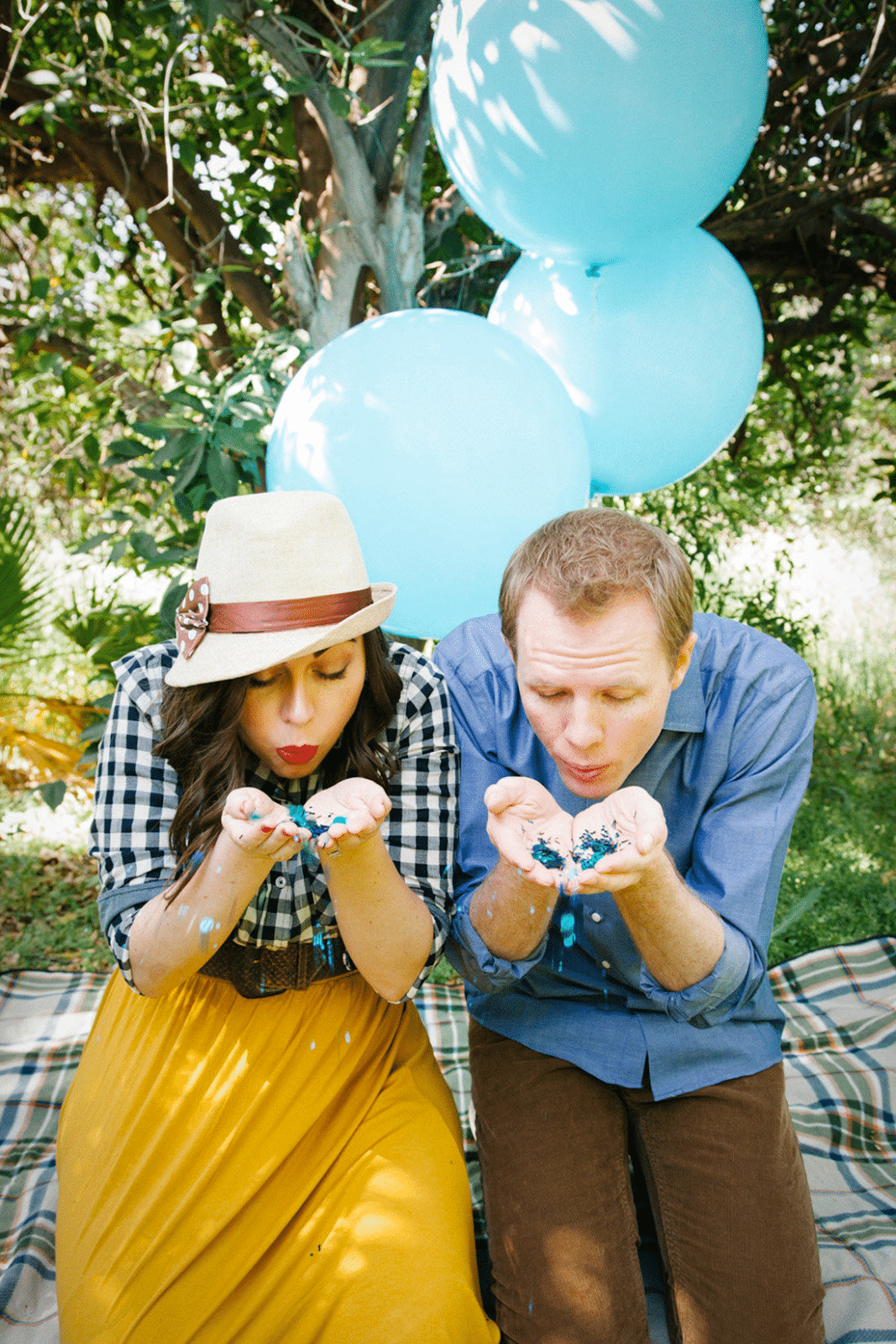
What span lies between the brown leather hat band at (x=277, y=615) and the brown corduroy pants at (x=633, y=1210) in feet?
3.36

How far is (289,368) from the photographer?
11.4 feet

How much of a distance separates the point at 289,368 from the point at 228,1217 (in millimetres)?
2683

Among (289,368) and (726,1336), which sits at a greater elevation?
(289,368)

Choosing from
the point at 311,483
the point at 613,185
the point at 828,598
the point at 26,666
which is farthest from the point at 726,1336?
the point at 828,598

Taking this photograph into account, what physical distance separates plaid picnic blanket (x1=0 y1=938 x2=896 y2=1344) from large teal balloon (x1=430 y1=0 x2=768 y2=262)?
2.36 metres

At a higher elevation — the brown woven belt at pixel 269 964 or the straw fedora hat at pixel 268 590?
the straw fedora hat at pixel 268 590

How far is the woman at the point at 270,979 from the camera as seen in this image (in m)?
1.63

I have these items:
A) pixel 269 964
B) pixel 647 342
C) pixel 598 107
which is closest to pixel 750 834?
pixel 269 964

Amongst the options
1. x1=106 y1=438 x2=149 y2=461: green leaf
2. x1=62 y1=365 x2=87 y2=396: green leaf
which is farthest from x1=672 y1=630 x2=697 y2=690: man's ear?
x1=62 y1=365 x2=87 y2=396: green leaf

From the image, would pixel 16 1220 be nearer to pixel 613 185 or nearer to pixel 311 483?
pixel 311 483

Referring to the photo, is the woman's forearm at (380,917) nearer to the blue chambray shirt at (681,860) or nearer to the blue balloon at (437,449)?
the blue chambray shirt at (681,860)

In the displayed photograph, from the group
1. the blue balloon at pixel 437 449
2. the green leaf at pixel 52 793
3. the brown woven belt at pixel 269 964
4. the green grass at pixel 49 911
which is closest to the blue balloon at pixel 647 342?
the blue balloon at pixel 437 449

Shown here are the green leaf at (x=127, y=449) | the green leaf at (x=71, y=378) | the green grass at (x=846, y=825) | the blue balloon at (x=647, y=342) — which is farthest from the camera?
the green grass at (x=846, y=825)

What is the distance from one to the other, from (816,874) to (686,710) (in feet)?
8.61
